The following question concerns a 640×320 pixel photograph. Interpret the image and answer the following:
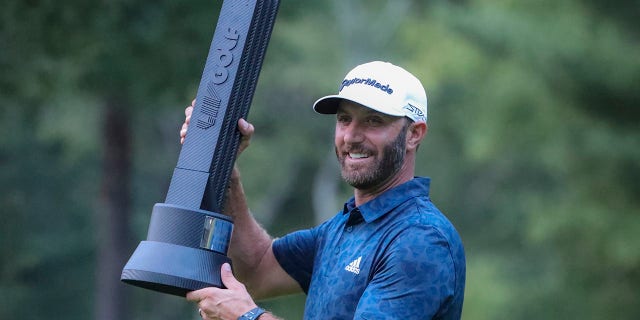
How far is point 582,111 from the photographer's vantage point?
1652 centimetres

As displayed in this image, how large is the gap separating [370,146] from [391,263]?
53cm

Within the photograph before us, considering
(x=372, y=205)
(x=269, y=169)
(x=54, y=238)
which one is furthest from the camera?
(x=269, y=169)

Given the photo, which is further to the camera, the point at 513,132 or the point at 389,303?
the point at 513,132

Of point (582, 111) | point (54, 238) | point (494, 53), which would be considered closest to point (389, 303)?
point (582, 111)

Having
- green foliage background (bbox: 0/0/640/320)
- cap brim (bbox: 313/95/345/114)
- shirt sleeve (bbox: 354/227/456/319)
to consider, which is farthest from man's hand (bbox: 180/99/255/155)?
green foliage background (bbox: 0/0/640/320)

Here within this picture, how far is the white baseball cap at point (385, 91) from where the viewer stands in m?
4.77

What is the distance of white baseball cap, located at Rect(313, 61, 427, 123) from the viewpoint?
477 centimetres

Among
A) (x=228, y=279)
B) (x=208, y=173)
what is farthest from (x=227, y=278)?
(x=208, y=173)

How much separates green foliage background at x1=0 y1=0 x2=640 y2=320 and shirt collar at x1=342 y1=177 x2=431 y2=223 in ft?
34.5

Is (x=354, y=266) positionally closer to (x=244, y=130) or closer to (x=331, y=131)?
(x=244, y=130)

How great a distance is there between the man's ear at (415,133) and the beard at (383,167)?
3 centimetres

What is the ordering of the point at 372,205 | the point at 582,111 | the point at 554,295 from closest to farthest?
the point at 372,205 < the point at 582,111 < the point at 554,295

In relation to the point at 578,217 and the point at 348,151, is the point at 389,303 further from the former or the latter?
the point at 578,217

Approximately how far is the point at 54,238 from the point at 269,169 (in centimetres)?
668
